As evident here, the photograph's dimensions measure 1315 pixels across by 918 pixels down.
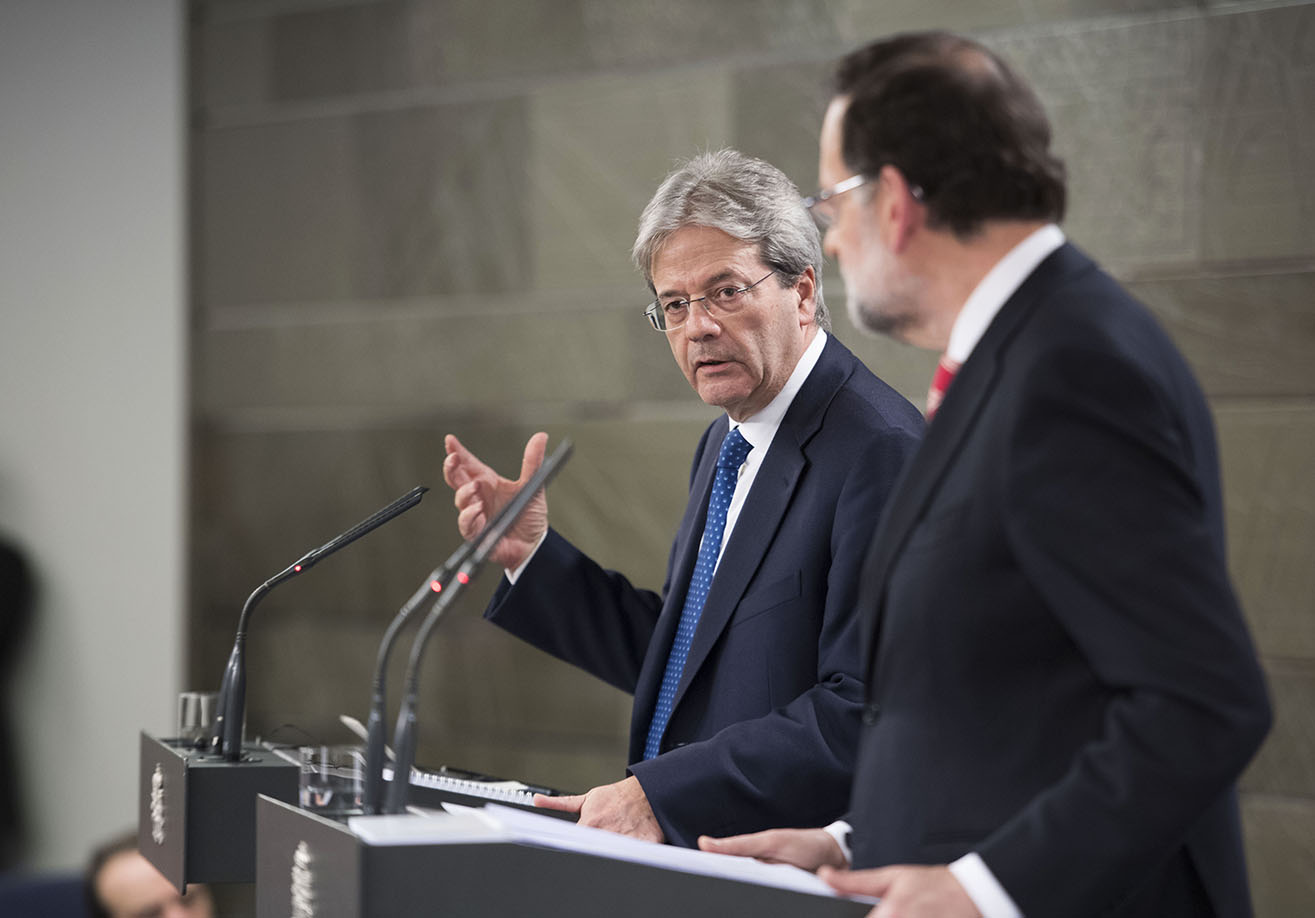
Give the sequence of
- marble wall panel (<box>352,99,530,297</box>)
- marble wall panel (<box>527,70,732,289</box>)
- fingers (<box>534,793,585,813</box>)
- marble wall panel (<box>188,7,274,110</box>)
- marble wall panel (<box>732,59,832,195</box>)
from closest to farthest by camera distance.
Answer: fingers (<box>534,793,585,813</box>)
marble wall panel (<box>732,59,832,195</box>)
marble wall panel (<box>527,70,732,289</box>)
marble wall panel (<box>352,99,530,297</box>)
marble wall panel (<box>188,7,274,110</box>)

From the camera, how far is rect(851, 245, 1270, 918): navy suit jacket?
1.06m

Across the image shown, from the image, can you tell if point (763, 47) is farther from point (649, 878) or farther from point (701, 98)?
point (649, 878)

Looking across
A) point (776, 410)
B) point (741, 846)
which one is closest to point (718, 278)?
point (776, 410)

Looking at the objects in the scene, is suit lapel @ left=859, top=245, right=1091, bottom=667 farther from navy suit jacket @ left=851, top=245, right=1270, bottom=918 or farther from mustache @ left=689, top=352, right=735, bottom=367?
mustache @ left=689, top=352, right=735, bottom=367

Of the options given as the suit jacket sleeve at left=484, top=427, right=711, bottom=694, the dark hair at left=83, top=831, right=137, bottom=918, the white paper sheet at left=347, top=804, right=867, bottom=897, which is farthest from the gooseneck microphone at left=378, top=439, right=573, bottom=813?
the dark hair at left=83, top=831, right=137, bottom=918

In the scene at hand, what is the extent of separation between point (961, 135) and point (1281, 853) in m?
2.63

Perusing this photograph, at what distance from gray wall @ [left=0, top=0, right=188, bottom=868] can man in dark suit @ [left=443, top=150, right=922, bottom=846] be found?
2.91m

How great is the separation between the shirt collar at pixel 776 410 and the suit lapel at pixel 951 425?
2.64ft

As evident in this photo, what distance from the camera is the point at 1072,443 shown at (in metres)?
1.11

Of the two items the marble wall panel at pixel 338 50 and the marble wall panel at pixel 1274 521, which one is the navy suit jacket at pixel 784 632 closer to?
the marble wall panel at pixel 1274 521

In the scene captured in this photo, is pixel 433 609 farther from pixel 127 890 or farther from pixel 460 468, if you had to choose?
pixel 127 890

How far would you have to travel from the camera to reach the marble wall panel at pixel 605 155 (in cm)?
397

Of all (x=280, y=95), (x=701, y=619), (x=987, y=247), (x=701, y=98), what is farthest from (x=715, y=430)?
(x=280, y=95)

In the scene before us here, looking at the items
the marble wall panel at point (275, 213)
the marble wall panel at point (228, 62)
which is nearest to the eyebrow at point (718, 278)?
the marble wall panel at point (275, 213)
